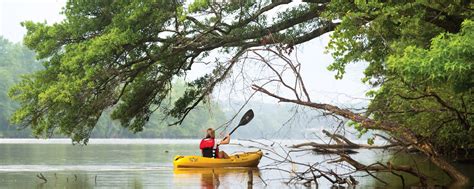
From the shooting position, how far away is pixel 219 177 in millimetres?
22625

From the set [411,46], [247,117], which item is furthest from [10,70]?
[411,46]

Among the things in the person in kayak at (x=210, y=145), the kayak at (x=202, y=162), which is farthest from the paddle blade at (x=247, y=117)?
the person in kayak at (x=210, y=145)

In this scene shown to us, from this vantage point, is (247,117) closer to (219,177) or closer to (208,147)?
(219,177)

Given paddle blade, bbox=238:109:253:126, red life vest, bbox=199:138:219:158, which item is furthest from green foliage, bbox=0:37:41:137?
paddle blade, bbox=238:109:253:126

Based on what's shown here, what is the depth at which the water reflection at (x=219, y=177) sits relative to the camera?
1933cm

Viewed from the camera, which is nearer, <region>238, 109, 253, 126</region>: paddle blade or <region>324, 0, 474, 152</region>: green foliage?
<region>324, 0, 474, 152</region>: green foliage

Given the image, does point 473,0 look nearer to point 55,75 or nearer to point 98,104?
point 98,104

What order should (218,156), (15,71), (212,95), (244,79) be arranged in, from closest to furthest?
1. (244,79)
2. (212,95)
3. (218,156)
4. (15,71)

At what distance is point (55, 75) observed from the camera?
77.6 ft

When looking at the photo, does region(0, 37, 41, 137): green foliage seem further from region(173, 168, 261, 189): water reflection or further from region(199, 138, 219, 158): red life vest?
region(173, 168, 261, 189): water reflection

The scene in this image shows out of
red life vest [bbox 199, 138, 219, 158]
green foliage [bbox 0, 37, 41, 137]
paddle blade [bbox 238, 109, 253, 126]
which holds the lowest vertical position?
red life vest [bbox 199, 138, 219, 158]

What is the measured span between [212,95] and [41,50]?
5.45 metres

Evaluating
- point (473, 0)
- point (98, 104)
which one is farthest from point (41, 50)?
point (473, 0)

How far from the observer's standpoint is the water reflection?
19328mm
